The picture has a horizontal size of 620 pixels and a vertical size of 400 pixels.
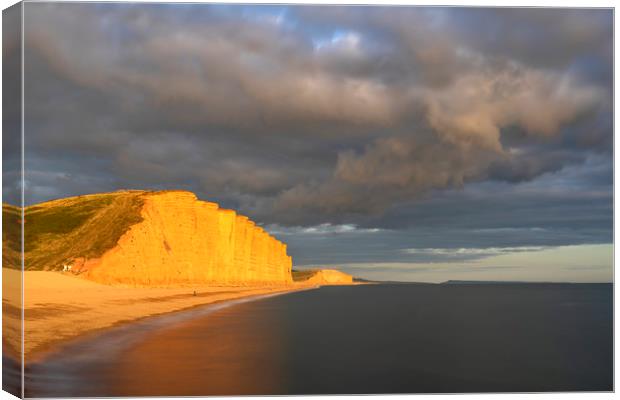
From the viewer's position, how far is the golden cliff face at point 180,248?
188ft

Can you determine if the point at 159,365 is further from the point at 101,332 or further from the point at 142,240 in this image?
the point at 142,240

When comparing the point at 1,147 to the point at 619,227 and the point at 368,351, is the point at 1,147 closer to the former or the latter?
the point at 619,227

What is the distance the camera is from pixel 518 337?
27.6m

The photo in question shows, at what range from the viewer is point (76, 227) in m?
74.6

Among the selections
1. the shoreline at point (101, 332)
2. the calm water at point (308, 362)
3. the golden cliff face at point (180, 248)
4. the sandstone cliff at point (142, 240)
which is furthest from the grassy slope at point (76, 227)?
the calm water at point (308, 362)

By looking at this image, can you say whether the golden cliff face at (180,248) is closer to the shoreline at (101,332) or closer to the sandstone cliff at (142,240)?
the sandstone cliff at (142,240)

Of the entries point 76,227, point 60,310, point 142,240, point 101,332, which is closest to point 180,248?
point 142,240

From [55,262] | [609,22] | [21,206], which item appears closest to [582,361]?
[609,22]

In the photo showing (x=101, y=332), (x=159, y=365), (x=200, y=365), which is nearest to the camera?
(x=159, y=365)

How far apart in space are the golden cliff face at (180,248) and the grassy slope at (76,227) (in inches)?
62.9

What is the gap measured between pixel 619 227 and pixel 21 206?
1235 cm

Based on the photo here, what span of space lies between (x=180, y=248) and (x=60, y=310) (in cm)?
4469

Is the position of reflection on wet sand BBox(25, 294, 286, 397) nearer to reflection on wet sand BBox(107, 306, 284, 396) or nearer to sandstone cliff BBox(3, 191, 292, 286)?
reflection on wet sand BBox(107, 306, 284, 396)

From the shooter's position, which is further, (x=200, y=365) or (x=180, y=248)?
(x=180, y=248)
